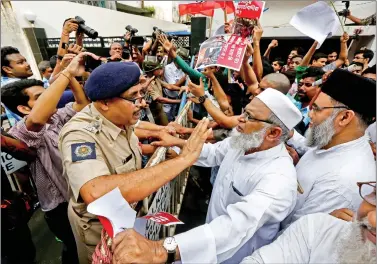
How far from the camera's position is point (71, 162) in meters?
1.29

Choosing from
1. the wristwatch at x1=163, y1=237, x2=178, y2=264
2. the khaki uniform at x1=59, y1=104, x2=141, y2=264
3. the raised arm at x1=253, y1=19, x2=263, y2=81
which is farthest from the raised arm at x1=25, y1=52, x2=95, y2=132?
the raised arm at x1=253, y1=19, x2=263, y2=81

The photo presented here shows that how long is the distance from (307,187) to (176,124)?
1.49 metres

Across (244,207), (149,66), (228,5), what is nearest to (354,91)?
(244,207)

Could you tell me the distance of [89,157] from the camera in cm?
132

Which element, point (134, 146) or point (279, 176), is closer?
point (279, 176)

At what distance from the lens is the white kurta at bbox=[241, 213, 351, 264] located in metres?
1.30

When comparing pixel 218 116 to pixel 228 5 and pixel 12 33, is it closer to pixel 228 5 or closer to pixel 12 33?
pixel 228 5

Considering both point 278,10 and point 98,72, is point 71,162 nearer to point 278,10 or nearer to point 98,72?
point 98,72

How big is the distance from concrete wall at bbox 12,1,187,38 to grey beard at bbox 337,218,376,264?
41.9 feet

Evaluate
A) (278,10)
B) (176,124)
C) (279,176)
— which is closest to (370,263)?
(279,176)

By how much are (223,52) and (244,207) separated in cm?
192

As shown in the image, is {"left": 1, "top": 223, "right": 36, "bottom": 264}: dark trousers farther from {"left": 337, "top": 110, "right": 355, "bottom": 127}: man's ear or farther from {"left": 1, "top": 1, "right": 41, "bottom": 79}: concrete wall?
{"left": 1, "top": 1, "right": 41, "bottom": 79}: concrete wall

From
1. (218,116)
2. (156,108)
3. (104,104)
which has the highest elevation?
(104,104)

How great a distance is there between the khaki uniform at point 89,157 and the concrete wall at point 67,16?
449 inches
